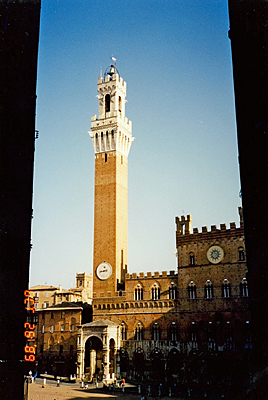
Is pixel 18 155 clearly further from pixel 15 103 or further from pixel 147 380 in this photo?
pixel 147 380

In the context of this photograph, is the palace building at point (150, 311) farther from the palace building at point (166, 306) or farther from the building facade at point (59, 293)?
the building facade at point (59, 293)

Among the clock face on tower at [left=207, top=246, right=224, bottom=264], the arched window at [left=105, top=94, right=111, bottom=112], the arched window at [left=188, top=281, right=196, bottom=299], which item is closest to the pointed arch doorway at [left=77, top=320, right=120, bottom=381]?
the arched window at [left=188, top=281, right=196, bottom=299]

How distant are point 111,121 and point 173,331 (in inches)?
1001

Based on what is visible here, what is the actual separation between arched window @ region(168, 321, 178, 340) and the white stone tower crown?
21241 millimetres

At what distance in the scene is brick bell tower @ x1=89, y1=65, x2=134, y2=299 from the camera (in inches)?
1949

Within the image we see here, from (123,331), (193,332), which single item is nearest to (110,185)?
(123,331)

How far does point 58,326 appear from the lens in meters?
50.4

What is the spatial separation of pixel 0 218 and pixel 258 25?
294 inches

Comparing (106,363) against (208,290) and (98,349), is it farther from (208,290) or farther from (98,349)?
(208,290)

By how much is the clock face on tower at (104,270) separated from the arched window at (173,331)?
29.2ft

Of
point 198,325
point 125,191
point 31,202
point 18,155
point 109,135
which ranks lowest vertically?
point 198,325

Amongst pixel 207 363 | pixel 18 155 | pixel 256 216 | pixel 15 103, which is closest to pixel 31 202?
pixel 18 155

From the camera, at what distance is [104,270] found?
49.6m

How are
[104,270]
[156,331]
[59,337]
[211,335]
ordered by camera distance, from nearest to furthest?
1. [211,335]
2. [156,331]
3. [104,270]
4. [59,337]
